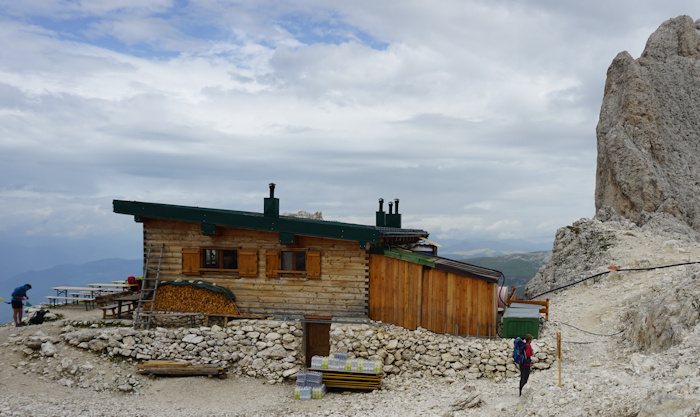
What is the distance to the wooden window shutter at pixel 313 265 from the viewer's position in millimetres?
18953

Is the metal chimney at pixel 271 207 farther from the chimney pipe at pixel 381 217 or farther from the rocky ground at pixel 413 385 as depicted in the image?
the chimney pipe at pixel 381 217

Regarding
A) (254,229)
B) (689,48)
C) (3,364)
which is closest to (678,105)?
(689,48)

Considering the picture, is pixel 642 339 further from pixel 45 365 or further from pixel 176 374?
pixel 45 365

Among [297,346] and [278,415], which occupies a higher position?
[297,346]

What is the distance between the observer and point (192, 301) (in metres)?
19.6

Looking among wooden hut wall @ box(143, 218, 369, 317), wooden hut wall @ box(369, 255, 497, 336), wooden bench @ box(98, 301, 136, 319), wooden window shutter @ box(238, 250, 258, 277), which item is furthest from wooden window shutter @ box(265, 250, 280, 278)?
wooden bench @ box(98, 301, 136, 319)

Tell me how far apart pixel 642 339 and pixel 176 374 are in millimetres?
15150

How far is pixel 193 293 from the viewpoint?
64.2 feet

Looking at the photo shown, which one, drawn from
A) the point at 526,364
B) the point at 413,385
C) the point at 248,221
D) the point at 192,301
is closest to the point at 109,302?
the point at 192,301

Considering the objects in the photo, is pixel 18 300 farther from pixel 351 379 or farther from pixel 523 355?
pixel 523 355

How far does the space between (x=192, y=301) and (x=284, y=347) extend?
14.1 ft

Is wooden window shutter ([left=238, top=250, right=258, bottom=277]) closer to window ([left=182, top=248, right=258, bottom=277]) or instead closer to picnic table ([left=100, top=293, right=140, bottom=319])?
window ([left=182, top=248, right=258, bottom=277])

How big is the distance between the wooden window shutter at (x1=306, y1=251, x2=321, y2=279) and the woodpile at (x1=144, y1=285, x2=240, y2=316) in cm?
333

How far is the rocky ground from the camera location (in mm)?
10406
